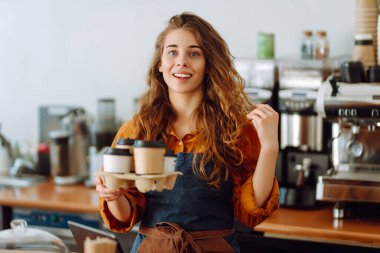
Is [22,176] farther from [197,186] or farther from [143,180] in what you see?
[143,180]

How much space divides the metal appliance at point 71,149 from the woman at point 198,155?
4.68 feet

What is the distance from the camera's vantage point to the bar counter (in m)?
2.68

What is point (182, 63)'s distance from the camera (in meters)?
2.12

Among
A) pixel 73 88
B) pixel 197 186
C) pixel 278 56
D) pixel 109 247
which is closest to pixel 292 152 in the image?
pixel 278 56

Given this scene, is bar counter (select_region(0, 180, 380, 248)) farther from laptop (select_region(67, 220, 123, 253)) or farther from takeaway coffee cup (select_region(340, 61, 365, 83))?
laptop (select_region(67, 220, 123, 253))

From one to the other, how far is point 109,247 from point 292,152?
5.36 feet

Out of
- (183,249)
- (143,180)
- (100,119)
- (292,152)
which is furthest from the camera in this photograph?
(100,119)

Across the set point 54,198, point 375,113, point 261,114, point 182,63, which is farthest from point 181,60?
point 54,198

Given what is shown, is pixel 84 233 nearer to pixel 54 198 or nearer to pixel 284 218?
pixel 284 218

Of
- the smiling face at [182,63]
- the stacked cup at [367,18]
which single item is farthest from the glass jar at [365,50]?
the smiling face at [182,63]

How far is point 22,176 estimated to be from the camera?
3.75 m

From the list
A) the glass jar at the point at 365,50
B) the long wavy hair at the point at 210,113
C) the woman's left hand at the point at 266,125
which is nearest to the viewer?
the woman's left hand at the point at 266,125

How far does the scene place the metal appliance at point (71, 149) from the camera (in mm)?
3594

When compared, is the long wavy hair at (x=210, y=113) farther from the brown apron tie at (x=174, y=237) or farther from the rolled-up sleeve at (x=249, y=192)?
the brown apron tie at (x=174, y=237)
